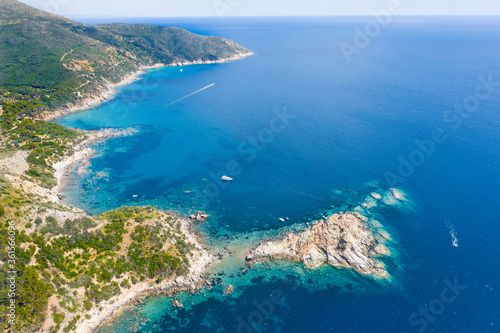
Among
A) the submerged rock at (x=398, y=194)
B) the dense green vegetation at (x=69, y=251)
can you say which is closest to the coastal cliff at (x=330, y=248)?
the dense green vegetation at (x=69, y=251)

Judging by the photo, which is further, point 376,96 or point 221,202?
point 376,96

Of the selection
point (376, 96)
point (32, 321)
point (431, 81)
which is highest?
point (431, 81)

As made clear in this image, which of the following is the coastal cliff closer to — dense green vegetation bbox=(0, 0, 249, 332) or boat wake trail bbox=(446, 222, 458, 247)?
boat wake trail bbox=(446, 222, 458, 247)

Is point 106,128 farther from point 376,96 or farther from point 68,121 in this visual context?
point 376,96

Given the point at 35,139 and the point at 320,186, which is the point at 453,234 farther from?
the point at 35,139

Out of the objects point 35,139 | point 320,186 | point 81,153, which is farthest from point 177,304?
point 35,139

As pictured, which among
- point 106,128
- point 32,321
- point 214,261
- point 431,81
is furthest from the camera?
point 431,81

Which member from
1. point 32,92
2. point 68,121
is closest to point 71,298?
point 68,121

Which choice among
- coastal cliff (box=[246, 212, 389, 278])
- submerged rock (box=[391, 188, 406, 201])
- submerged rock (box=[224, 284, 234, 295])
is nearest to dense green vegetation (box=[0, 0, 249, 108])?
submerged rock (box=[224, 284, 234, 295])
